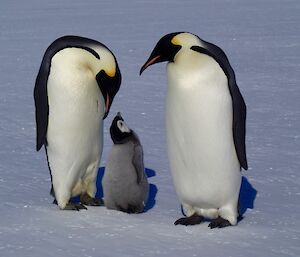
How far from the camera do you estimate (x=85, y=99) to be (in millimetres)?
4297

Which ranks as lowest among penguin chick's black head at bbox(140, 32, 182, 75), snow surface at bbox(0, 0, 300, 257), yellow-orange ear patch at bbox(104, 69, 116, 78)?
snow surface at bbox(0, 0, 300, 257)

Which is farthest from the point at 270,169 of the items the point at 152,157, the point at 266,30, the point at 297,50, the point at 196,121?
the point at 266,30

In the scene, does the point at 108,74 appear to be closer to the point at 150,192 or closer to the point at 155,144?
the point at 150,192

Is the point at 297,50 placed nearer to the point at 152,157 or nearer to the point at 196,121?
the point at 152,157

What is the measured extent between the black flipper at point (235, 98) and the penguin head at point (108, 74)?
493 millimetres

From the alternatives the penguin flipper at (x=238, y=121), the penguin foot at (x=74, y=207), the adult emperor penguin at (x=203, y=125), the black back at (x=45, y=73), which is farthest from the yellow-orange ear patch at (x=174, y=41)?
the penguin foot at (x=74, y=207)

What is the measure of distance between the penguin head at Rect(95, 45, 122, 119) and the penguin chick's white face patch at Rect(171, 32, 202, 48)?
0.40 m

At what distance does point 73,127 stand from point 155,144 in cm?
166

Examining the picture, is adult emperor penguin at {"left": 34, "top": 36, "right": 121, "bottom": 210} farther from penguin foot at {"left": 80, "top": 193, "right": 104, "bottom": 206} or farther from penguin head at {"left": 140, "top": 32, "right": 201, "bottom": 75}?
penguin head at {"left": 140, "top": 32, "right": 201, "bottom": 75}

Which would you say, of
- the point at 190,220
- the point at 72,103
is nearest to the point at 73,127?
the point at 72,103

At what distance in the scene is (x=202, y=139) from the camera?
13.1 feet

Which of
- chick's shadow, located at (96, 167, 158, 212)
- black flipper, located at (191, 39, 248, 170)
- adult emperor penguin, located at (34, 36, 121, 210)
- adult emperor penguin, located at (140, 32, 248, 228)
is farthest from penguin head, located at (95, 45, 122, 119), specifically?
chick's shadow, located at (96, 167, 158, 212)

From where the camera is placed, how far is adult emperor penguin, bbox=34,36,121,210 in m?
4.25

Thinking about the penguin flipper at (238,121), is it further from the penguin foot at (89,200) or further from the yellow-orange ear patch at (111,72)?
the penguin foot at (89,200)
